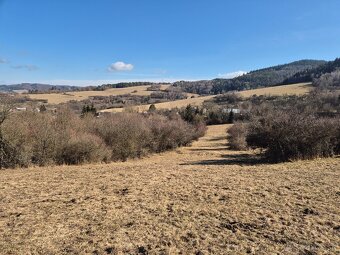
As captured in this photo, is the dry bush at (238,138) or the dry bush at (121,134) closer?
the dry bush at (121,134)

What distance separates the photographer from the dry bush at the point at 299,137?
14812 millimetres

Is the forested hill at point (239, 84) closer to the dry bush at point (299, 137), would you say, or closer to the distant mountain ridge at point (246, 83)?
the distant mountain ridge at point (246, 83)

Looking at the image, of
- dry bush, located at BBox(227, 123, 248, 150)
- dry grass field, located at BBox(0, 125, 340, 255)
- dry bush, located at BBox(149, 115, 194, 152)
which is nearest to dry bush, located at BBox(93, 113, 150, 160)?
dry bush, located at BBox(149, 115, 194, 152)

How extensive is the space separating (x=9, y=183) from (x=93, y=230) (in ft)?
18.1

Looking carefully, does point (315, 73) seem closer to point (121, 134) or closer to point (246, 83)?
point (246, 83)

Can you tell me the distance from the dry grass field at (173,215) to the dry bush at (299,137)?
4.58m

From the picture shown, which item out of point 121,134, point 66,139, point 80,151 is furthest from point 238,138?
point 66,139

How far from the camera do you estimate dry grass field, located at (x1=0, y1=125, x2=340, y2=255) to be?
5.20 meters

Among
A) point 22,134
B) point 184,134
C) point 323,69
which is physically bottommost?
point 184,134

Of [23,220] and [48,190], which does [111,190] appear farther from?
[23,220]

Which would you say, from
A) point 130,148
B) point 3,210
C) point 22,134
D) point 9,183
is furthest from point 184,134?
point 3,210

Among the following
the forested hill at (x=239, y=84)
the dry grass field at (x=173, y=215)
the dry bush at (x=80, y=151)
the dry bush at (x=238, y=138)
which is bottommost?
the dry bush at (x=238, y=138)

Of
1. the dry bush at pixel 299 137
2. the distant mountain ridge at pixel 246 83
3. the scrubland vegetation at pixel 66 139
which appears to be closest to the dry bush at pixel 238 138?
the scrubland vegetation at pixel 66 139

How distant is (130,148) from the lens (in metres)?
25.6
